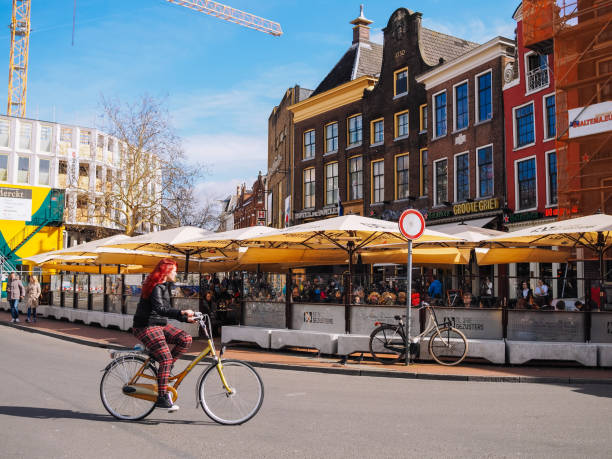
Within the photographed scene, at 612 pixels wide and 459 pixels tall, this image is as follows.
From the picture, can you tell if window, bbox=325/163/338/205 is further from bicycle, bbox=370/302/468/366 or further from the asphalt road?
the asphalt road

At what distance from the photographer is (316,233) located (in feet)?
49.8

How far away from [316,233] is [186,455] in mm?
9909

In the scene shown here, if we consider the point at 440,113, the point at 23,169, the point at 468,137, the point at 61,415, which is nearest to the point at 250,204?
the point at 23,169

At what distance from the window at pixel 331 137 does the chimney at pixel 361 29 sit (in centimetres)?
646

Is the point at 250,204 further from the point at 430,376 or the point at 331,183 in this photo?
the point at 430,376

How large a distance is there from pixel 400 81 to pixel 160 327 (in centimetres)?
2906

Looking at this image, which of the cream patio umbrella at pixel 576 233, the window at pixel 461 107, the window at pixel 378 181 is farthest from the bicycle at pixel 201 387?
the window at pixel 378 181

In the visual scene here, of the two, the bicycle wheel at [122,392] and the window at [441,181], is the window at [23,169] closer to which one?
the window at [441,181]

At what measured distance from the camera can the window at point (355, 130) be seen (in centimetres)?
3653

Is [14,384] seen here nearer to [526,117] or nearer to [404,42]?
[526,117]

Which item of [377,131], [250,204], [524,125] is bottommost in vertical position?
[524,125]

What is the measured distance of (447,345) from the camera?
12625 mm

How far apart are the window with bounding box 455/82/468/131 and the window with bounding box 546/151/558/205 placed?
5.27m

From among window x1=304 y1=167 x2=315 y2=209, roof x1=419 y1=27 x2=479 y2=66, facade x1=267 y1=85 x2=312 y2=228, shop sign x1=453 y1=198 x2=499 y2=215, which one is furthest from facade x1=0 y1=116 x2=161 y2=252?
shop sign x1=453 y1=198 x2=499 y2=215
